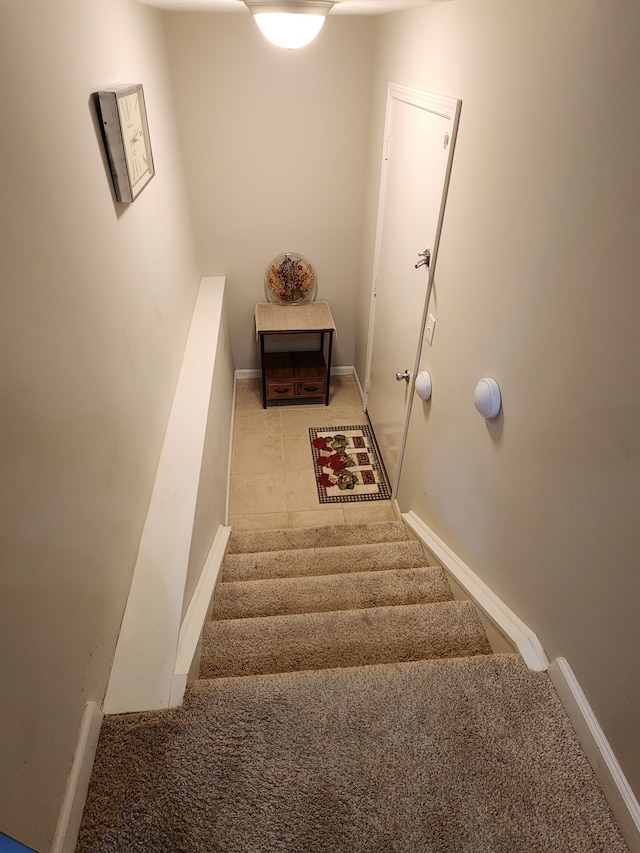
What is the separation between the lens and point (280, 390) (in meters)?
3.65

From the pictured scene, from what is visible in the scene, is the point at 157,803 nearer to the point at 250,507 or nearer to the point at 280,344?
the point at 250,507

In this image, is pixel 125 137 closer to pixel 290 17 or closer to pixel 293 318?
pixel 290 17

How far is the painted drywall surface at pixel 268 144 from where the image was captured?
274 cm

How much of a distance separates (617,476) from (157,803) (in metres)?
1.15

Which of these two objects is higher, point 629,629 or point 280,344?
point 629,629

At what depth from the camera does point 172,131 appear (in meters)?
2.66

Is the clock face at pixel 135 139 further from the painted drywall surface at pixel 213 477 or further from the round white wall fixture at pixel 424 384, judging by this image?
the round white wall fixture at pixel 424 384

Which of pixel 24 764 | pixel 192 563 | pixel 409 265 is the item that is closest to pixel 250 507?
pixel 192 563

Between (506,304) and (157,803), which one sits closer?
(157,803)

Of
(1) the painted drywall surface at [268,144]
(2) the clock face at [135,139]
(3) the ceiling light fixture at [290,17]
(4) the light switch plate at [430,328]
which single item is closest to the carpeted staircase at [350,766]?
(4) the light switch plate at [430,328]

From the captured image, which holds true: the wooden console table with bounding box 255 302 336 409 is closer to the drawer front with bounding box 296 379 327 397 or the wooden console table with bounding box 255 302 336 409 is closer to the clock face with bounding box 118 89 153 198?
the drawer front with bounding box 296 379 327 397

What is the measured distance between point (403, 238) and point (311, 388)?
1558 mm

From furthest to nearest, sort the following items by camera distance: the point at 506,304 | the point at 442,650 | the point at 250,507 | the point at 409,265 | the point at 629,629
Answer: the point at 250,507, the point at 409,265, the point at 442,650, the point at 506,304, the point at 629,629

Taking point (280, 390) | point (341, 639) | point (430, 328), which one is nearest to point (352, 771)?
point (341, 639)
